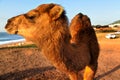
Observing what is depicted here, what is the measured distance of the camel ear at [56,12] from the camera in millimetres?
5324

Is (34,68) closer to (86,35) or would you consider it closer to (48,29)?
(86,35)

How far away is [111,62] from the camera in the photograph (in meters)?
12.8

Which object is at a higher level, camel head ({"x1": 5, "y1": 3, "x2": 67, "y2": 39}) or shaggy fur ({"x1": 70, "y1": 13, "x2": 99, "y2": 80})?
camel head ({"x1": 5, "y1": 3, "x2": 67, "y2": 39})

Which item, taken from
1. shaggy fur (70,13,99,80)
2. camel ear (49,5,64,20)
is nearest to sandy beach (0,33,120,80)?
shaggy fur (70,13,99,80)

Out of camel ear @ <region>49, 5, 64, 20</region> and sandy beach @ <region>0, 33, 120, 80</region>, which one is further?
sandy beach @ <region>0, 33, 120, 80</region>

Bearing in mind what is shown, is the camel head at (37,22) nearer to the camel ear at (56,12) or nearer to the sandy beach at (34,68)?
the camel ear at (56,12)

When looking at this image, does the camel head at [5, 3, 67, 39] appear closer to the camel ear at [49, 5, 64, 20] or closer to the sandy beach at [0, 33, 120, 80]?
the camel ear at [49, 5, 64, 20]

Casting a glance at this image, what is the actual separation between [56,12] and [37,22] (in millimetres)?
383

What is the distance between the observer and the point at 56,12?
5.41 m

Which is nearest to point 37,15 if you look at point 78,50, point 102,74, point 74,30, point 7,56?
point 78,50

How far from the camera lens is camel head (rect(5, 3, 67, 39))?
5.34 meters

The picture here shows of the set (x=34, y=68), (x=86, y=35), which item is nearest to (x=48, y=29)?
(x=86, y=35)

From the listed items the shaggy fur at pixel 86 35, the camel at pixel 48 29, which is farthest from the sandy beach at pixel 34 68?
the camel at pixel 48 29

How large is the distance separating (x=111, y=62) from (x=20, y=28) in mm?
7962
